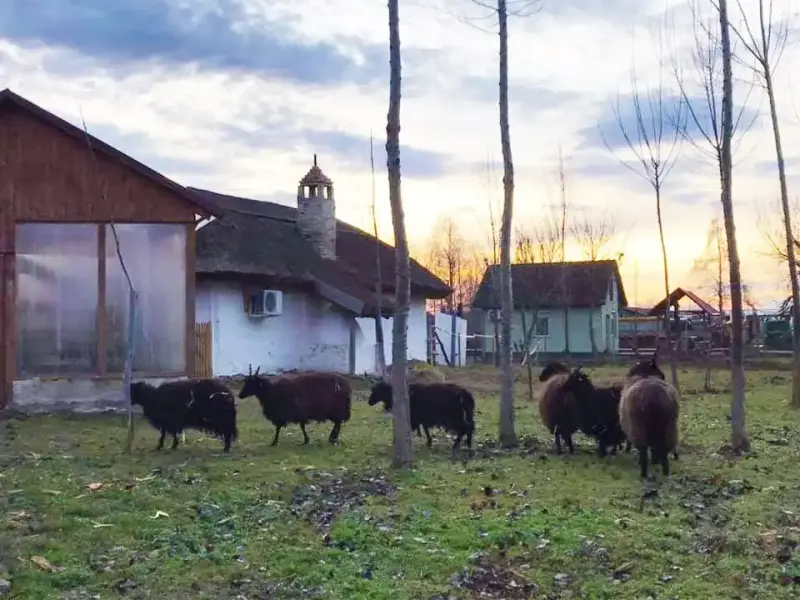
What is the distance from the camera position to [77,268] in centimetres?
1836

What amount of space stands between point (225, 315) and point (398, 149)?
1423 cm

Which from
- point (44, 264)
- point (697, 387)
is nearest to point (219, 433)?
point (44, 264)

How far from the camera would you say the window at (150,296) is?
18.3m

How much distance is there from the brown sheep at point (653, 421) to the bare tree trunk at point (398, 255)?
2748 mm

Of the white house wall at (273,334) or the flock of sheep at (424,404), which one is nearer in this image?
the flock of sheep at (424,404)

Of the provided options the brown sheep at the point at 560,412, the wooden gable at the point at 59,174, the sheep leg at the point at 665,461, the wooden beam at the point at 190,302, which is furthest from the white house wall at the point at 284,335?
the sheep leg at the point at 665,461

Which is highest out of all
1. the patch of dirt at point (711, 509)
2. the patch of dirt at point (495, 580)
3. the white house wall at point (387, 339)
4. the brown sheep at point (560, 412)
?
the white house wall at point (387, 339)

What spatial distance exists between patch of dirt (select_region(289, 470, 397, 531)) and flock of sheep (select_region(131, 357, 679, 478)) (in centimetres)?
263

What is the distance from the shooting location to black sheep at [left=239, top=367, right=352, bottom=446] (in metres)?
14.6

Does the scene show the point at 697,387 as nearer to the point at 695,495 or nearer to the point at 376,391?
the point at 376,391

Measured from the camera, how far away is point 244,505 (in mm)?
9797

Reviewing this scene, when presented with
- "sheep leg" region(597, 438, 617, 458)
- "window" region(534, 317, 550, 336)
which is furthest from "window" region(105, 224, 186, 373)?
"window" region(534, 317, 550, 336)

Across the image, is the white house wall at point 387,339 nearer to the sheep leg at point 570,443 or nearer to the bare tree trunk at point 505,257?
the bare tree trunk at point 505,257

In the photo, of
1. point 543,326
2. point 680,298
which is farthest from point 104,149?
point 543,326
